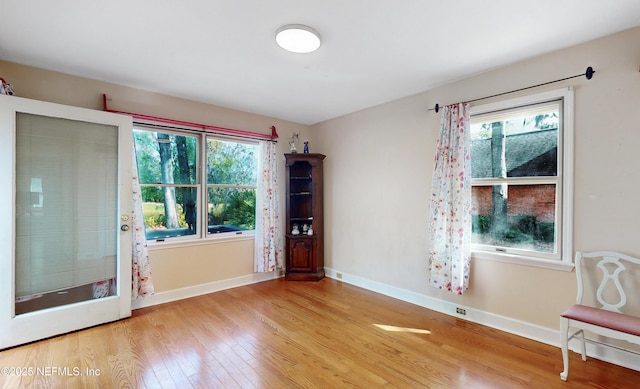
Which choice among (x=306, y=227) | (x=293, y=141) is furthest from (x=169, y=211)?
(x=293, y=141)

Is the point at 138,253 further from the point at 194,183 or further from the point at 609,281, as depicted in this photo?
the point at 609,281

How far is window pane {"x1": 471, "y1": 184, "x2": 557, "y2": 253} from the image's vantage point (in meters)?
2.55

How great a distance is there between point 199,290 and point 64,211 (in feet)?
5.63

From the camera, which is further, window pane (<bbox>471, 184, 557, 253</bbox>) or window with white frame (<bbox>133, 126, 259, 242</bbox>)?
window with white frame (<bbox>133, 126, 259, 242</bbox>)

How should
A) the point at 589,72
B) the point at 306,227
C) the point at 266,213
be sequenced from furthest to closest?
the point at 306,227 → the point at 266,213 → the point at 589,72

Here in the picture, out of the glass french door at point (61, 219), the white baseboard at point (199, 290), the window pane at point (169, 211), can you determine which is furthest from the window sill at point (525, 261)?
the glass french door at point (61, 219)

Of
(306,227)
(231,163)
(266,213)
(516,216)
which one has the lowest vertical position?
(306,227)

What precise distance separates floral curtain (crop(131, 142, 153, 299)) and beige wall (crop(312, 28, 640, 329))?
8.34ft

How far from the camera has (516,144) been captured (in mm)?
2748

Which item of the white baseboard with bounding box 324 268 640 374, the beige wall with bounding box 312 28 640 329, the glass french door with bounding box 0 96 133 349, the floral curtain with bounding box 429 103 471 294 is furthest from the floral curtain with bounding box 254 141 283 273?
the floral curtain with bounding box 429 103 471 294

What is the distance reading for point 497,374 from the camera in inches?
81.2

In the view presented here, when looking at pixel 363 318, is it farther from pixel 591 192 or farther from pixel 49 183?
pixel 49 183

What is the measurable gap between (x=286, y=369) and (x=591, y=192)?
2782 mm

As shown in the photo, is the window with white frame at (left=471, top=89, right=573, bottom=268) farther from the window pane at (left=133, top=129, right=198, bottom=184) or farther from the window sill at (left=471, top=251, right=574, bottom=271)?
the window pane at (left=133, top=129, right=198, bottom=184)
